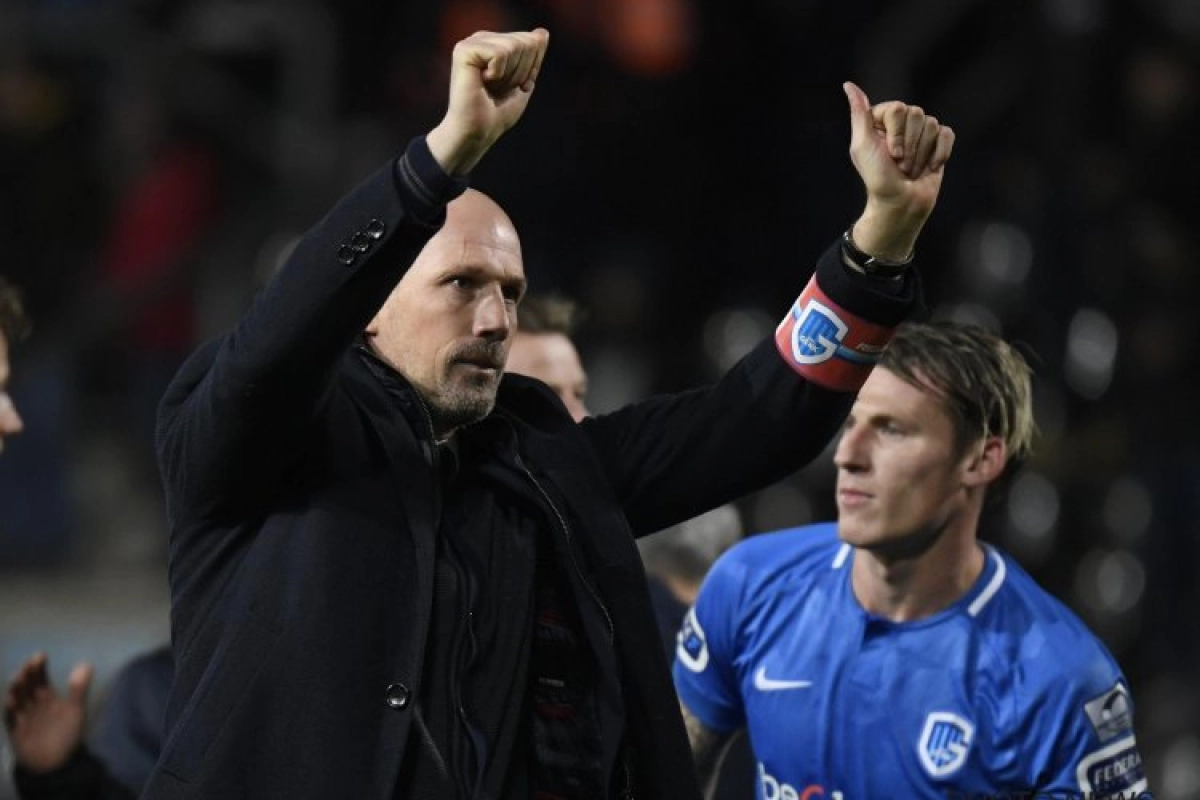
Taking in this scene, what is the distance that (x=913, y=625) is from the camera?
4.19m

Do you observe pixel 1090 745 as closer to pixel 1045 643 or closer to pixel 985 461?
pixel 1045 643

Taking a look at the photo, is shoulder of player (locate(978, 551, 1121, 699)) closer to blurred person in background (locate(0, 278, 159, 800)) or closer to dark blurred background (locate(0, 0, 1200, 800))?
blurred person in background (locate(0, 278, 159, 800))

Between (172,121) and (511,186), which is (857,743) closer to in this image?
(511,186)

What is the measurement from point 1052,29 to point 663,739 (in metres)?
4.70

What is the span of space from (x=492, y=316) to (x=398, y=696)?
1.86 feet

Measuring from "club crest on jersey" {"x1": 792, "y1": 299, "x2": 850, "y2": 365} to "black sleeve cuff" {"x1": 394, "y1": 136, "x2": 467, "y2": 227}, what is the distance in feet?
2.10

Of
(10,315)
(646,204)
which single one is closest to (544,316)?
(10,315)

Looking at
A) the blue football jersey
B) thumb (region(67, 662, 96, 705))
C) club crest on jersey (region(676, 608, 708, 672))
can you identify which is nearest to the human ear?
the blue football jersey

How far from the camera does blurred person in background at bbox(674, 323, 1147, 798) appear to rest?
3.98m

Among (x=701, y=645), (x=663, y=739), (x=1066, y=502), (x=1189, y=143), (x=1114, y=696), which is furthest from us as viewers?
(x=1189, y=143)

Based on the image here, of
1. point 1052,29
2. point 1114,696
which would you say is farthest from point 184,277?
point 1114,696

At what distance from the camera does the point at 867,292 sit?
327cm

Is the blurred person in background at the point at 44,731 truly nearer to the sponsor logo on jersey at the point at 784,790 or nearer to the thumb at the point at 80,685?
the thumb at the point at 80,685

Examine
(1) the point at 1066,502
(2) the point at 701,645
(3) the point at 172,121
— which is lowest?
(1) the point at 1066,502
